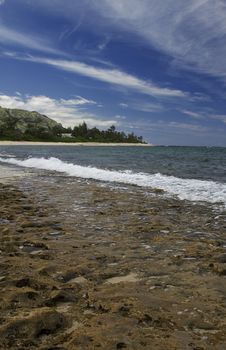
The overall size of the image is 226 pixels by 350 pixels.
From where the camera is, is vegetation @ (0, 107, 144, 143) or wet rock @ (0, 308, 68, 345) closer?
wet rock @ (0, 308, 68, 345)

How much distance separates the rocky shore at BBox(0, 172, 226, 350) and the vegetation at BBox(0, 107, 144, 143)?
386 ft

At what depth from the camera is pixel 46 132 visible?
135 meters

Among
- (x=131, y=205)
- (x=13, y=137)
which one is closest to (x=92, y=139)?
(x=13, y=137)

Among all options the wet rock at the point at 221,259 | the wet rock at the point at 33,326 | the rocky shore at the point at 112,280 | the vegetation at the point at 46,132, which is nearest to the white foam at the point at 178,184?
the rocky shore at the point at 112,280

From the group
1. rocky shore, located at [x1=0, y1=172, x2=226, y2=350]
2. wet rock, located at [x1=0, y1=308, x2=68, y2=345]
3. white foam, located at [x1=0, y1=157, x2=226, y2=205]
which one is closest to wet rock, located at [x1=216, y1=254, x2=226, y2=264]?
rocky shore, located at [x1=0, y1=172, x2=226, y2=350]

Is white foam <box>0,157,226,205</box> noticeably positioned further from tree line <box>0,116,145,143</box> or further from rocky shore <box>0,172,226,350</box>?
tree line <box>0,116,145,143</box>

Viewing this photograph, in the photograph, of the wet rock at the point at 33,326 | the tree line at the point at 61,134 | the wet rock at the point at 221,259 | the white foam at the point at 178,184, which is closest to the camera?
the wet rock at the point at 33,326

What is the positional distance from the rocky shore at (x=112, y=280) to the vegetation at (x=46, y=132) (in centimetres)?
11766

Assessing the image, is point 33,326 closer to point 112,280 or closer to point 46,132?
point 112,280

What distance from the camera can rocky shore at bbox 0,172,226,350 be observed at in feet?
11.7

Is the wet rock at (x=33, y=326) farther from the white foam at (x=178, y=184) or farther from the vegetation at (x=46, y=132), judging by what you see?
the vegetation at (x=46, y=132)

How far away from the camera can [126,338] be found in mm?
3523

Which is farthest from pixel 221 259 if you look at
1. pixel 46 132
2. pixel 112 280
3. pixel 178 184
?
pixel 46 132

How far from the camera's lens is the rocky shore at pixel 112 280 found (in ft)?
11.7
